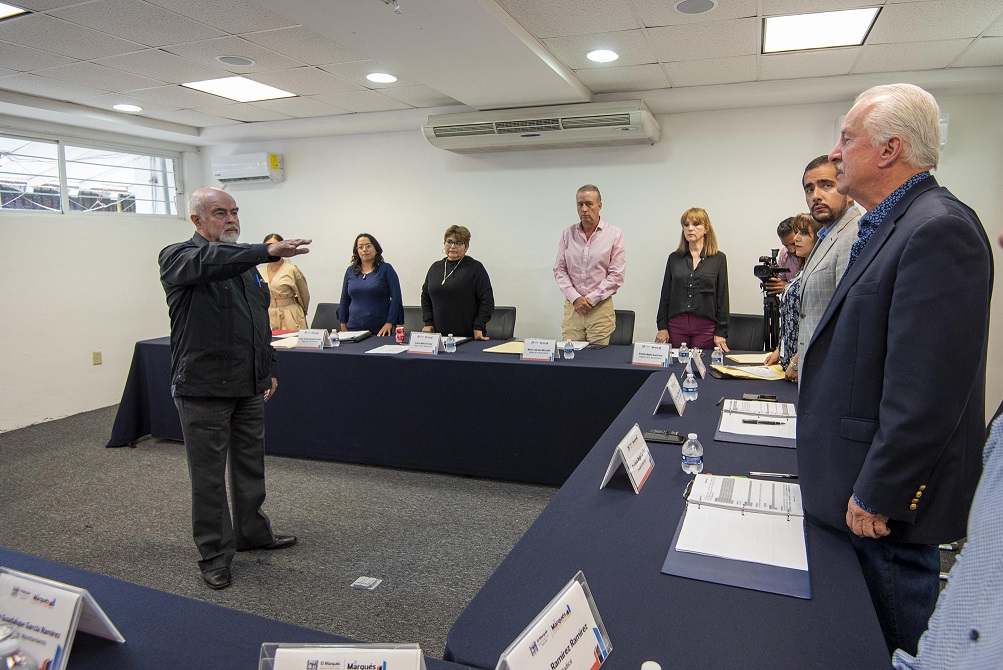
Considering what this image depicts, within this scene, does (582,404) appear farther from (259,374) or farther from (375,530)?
(259,374)

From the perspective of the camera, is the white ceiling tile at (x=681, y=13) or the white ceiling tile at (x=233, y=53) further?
the white ceiling tile at (x=233, y=53)

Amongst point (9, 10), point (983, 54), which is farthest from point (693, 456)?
point (983, 54)

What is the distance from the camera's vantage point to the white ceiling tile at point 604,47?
351 cm

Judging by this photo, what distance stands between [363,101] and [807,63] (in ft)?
10.5

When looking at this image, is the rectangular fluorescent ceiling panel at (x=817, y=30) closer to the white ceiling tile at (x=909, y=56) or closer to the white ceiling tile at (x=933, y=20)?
the white ceiling tile at (x=933, y=20)

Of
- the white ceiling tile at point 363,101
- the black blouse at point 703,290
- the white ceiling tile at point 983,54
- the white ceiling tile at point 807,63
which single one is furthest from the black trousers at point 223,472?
the white ceiling tile at point 983,54

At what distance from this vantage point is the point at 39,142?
5.27m

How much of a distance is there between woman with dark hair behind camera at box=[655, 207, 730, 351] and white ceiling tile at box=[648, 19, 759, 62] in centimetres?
92

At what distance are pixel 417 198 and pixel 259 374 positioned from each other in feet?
12.2

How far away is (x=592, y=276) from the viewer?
410 centimetres

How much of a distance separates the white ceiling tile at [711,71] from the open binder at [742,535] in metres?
3.26

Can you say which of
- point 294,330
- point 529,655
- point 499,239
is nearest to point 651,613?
point 529,655

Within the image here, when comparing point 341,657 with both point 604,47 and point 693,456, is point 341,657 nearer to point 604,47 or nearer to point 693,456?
point 693,456

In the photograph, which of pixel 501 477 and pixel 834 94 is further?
pixel 834 94
